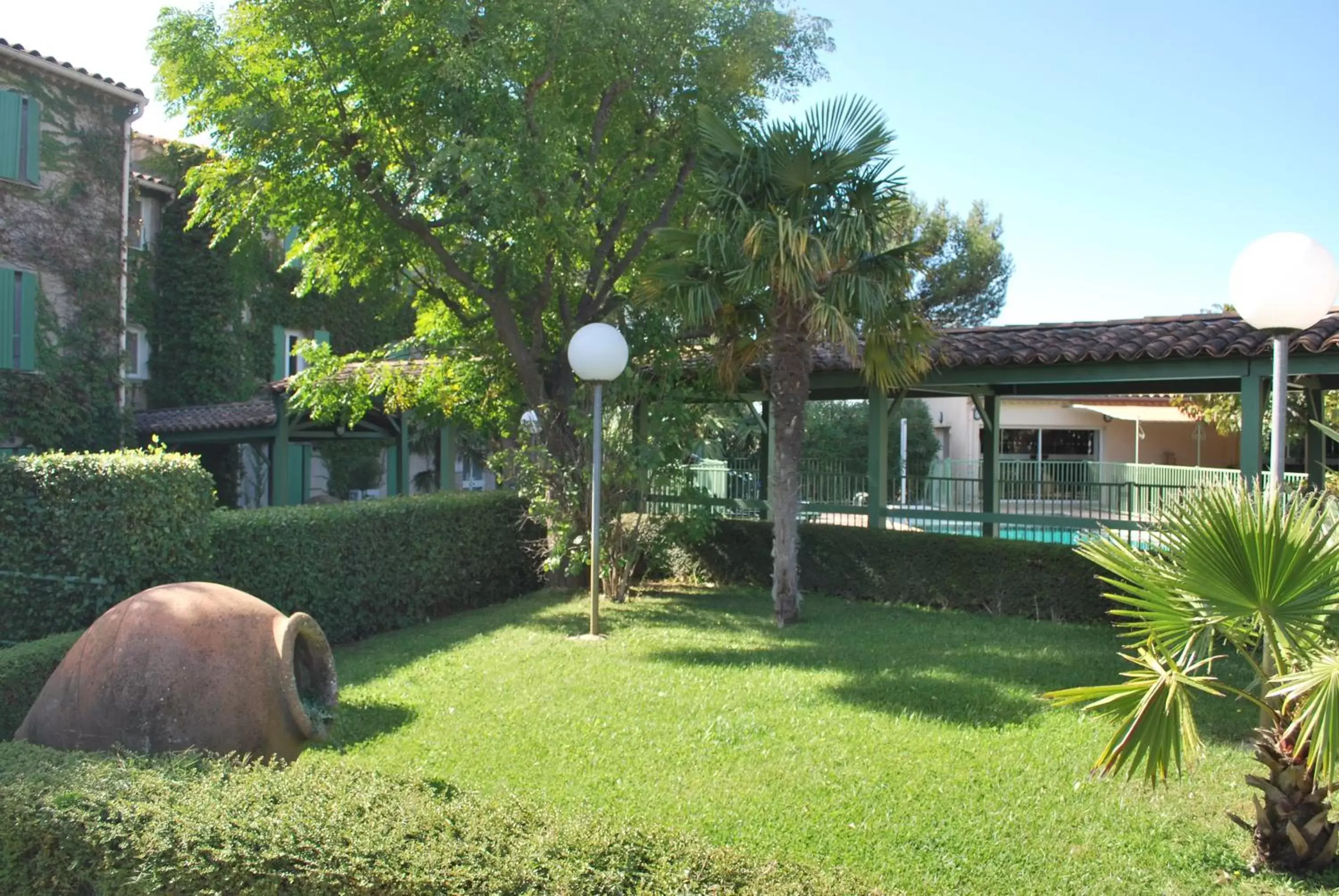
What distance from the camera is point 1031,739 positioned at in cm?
639

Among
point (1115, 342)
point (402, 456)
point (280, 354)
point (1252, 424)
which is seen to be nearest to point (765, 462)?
point (1115, 342)

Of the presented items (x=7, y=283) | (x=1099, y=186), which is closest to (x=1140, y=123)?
(x=1099, y=186)

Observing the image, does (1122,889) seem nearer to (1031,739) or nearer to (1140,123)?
(1031,739)

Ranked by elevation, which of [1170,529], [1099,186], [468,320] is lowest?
[1170,529]

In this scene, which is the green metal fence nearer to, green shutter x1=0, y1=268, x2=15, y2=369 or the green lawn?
the green lawn

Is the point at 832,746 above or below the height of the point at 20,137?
below

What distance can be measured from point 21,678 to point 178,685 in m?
1.44

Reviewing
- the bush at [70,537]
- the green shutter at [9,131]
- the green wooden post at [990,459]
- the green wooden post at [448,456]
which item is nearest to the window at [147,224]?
the green shutter at [9,131]

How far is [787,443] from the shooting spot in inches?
413

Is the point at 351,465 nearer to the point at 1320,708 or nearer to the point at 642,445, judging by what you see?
the point at 642,445

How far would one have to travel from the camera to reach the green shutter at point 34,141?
50.4 ft

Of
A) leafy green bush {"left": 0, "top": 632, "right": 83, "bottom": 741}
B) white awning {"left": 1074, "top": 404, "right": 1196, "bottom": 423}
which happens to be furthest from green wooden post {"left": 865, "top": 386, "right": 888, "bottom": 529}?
white awning {"left": 1074, "top": 404, "right": 1196, "bottom": 423}

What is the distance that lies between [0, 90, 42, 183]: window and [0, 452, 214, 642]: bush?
9.48m

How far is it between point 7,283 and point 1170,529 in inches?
659
